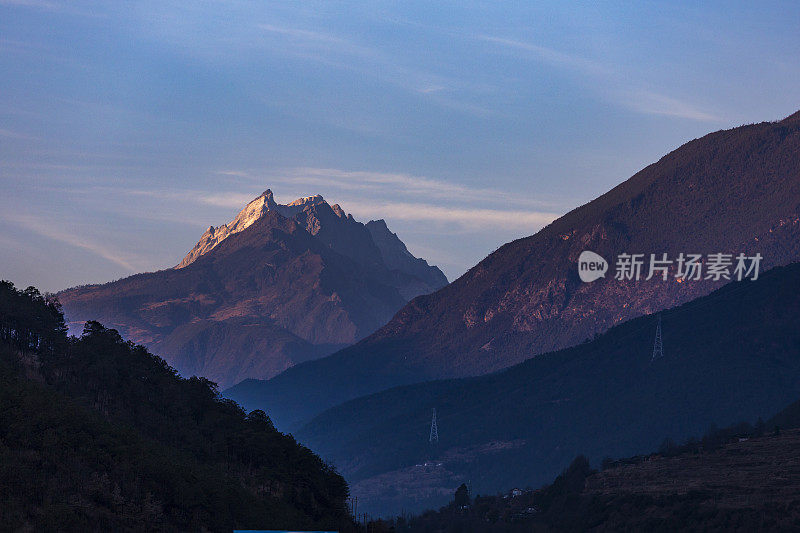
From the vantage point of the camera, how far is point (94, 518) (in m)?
112

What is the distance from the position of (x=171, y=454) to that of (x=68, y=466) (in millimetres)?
34424

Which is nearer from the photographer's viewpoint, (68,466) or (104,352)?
(68,466)

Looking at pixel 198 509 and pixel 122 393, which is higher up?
pixel 122 393

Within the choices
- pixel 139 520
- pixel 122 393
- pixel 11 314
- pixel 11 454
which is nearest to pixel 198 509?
pixel 139 520

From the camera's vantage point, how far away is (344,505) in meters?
188

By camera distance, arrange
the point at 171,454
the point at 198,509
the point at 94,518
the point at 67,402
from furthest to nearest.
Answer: the point at 171,454 → the point at 67,402 → the point at 198,509 → the point at 94,518

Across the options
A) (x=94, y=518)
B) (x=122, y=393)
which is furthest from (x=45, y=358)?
A: (x=94, y=518)

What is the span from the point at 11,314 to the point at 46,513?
89.4 meters

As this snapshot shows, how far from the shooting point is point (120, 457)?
431ft

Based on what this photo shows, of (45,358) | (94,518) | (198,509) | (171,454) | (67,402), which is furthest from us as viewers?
(45,358)

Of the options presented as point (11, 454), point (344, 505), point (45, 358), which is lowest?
point (344, 505)

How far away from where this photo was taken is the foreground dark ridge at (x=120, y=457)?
11469 cm

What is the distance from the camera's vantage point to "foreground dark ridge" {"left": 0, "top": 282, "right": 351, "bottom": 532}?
115 metres

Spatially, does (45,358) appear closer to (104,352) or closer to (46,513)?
(104,352)
